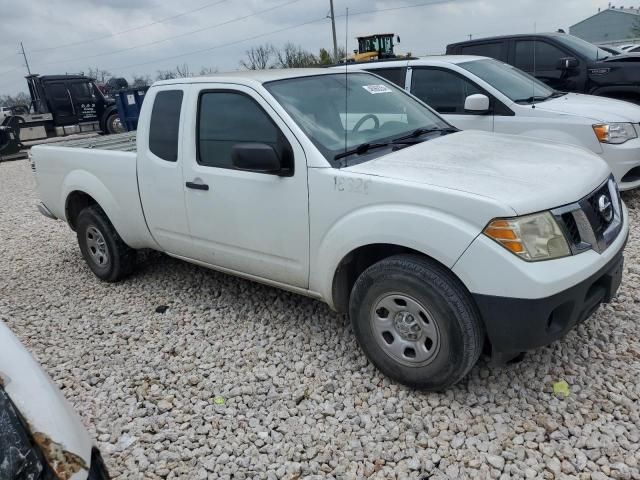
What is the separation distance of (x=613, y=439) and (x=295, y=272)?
194 centimetres

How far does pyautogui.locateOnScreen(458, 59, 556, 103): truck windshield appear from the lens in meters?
5.98

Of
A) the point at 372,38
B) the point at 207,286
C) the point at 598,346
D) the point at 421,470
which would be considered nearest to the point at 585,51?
the point at 598,346

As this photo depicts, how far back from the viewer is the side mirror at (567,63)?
7281mm

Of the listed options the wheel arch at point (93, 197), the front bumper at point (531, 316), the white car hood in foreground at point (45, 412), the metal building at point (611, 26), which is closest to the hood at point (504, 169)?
the front bumper at point (531, 316)

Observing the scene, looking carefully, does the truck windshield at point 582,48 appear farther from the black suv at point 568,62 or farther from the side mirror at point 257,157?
the side mirror at point 257,157

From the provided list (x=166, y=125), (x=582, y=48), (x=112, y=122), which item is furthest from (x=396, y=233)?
(x=112, y=122)

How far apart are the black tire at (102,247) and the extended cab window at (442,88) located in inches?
153

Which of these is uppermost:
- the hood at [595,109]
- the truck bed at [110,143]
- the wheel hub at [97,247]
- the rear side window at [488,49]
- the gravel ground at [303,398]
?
the rear side window at [488,49]

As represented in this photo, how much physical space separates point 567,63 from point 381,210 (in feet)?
19.6

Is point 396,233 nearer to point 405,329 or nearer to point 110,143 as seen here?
point 405,329

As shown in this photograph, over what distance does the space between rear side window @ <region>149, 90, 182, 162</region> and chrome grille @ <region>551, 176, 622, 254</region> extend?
2679 millimetres

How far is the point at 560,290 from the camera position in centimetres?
242

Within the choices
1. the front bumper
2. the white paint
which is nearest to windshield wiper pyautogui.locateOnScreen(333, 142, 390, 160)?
the white paint

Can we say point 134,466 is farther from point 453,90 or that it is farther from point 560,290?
point 453,90
